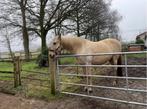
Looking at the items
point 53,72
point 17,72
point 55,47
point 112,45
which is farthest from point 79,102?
point 17,72

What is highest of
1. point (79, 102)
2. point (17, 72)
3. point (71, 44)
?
point (71, 44)

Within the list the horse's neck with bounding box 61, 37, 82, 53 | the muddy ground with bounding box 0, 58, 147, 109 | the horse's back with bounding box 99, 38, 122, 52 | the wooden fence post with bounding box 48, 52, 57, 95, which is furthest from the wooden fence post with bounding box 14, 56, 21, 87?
the horse's back with bounding box 99, 38, 122, 52

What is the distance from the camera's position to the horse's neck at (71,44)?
20.2 feet

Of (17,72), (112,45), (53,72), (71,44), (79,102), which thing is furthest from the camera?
(17,72)

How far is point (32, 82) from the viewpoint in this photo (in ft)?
25.2

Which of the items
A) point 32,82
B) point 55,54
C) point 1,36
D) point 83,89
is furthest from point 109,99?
point 1,36

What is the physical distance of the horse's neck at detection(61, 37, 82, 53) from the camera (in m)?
6.16

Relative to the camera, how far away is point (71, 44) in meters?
6.20

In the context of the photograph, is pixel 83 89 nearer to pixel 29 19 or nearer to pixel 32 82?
pixel 32 82

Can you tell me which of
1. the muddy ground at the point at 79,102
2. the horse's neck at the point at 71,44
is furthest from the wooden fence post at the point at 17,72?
the horse's neck at the point at 71,44

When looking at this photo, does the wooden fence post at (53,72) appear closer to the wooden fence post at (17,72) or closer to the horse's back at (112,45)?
the wooden fence post at (17,72)

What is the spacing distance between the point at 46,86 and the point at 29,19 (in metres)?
11.4

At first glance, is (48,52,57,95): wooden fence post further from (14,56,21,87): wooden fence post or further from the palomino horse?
(14,56,21,87): wooden fence post

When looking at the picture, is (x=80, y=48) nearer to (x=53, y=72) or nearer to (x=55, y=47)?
(x=55, y=47)
